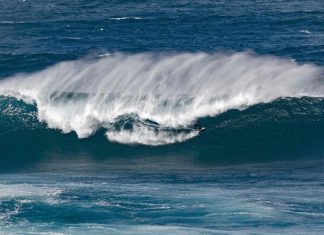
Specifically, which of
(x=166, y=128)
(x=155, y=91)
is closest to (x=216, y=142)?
(x=166, y=128)

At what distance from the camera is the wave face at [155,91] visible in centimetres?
4981

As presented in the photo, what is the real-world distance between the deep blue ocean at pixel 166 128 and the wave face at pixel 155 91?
92 millimetres

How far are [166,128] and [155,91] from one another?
4148mm

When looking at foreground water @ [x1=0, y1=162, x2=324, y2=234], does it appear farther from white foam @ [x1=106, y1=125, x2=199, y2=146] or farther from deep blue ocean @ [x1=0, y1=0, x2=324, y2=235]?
white foam @ [x1=106, y1=125, x2=199, y2=146]

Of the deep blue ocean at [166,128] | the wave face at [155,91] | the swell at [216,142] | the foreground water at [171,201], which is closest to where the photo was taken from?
the foreground water at [171,201]

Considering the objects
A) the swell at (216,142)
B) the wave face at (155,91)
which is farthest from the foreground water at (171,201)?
the wave face at (155,91)

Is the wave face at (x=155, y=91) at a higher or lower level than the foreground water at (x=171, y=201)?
higher

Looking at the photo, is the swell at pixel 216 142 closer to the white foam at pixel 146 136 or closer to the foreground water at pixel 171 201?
the white foam at pixel 146 136

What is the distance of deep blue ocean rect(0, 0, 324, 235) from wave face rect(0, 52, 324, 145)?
0.30 feet

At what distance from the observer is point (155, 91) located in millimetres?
52531

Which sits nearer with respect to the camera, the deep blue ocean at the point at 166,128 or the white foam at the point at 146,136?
the deep blue ocean at the point at 166,128

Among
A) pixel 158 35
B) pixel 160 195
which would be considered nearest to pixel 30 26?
pixel 158 35

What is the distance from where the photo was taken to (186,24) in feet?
234

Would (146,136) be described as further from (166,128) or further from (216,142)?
(216,142)
